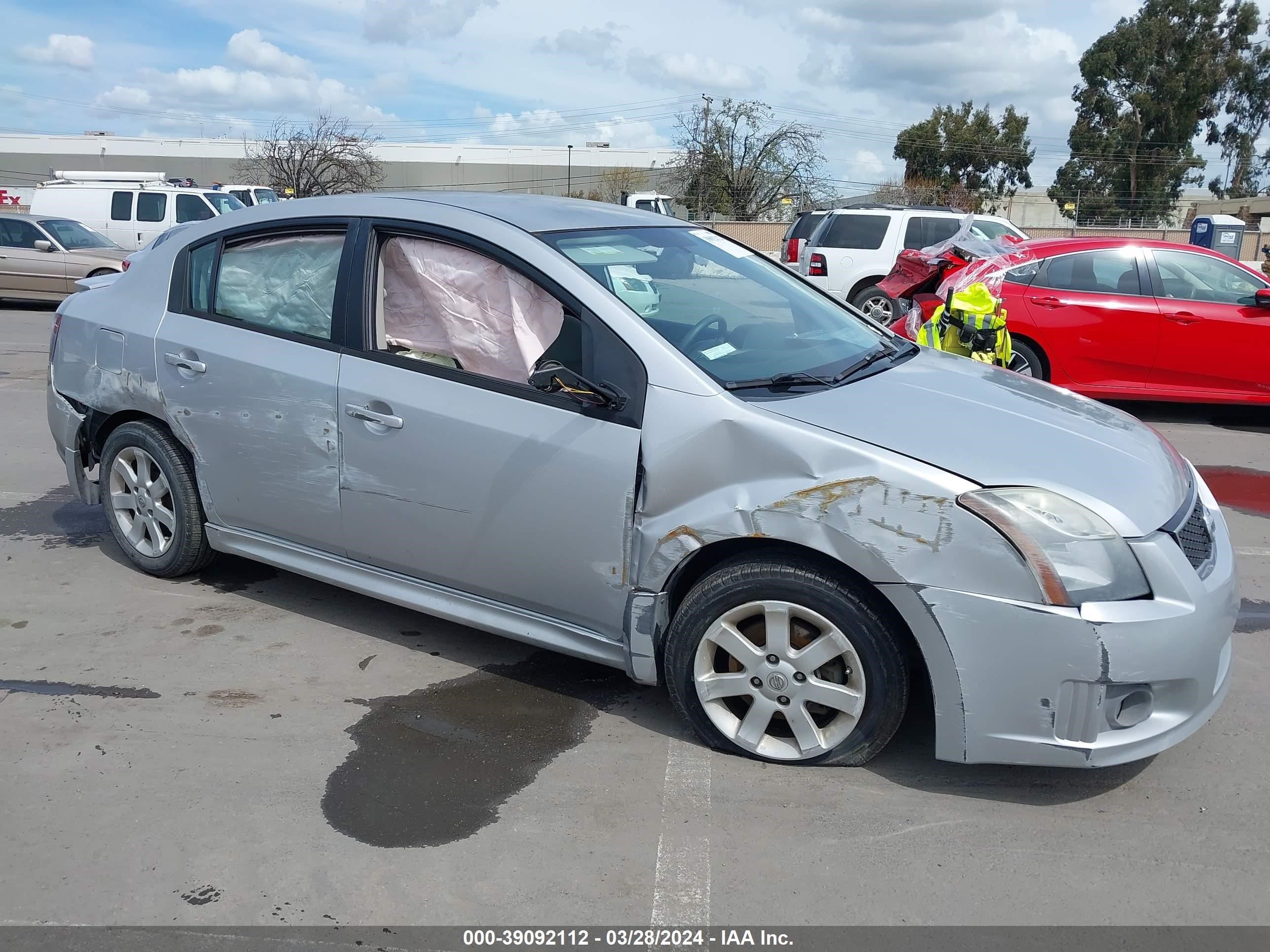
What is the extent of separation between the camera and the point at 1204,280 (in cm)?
877

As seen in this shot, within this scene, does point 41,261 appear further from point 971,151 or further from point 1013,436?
point 971,151

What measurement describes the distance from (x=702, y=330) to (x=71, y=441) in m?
3.30

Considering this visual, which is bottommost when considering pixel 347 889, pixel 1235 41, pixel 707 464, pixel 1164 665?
pixel 347 889

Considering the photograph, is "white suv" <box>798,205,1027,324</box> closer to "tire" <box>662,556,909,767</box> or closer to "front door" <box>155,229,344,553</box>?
"front door" <box>155,229,344,553</box>

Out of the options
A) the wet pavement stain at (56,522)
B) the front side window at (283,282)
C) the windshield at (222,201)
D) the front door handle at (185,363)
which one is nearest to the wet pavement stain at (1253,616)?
the front side window at (283,282)

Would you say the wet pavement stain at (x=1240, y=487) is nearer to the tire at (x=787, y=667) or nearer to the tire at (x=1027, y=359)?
the tire at (x=1027, y=359)

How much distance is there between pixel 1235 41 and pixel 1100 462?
55.0m

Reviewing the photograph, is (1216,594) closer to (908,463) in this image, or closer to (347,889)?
(908,463)

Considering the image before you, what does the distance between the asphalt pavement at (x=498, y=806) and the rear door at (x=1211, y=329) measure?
481 centimetres

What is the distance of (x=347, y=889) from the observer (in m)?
2.88

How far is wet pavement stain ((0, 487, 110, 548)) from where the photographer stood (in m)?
5.81

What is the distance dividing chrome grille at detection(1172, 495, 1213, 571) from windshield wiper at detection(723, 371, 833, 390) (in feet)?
3.92

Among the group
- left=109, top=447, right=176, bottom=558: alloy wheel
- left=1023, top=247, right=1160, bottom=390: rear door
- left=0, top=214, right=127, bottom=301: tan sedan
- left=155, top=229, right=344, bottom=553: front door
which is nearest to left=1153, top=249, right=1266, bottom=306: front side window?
left=1023, top=247, right=1160, bottom=390: rear door

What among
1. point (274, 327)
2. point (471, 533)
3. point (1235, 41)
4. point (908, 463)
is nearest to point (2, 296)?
point (274, 327)
